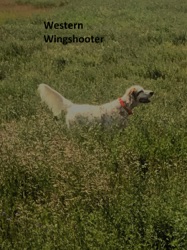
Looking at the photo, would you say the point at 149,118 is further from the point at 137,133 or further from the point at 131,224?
the point at 131,224

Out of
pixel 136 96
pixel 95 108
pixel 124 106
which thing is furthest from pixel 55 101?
pixel 136 96

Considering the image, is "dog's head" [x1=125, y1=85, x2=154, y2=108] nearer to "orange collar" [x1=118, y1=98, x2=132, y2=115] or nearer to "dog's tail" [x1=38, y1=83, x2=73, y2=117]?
"orange collar" [x1=118, y1=98, x2=132, y2=115]

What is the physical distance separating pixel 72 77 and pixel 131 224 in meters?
7.25

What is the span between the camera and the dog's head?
7199 mm

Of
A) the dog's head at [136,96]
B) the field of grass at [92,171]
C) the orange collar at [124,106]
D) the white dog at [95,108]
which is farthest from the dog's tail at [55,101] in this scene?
the dog's head at [136,96]

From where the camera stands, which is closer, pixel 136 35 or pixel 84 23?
pixel 136 35

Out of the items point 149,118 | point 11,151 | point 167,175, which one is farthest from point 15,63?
point 167,175

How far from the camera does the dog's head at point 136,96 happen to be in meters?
7.20

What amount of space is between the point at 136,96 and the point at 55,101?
4.41 ft

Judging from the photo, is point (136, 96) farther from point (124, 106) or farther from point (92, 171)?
point (92, 171)

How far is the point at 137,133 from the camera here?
18.6ft

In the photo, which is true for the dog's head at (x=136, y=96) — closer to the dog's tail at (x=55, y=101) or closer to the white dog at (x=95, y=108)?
the white dog at (x=95, y=108)

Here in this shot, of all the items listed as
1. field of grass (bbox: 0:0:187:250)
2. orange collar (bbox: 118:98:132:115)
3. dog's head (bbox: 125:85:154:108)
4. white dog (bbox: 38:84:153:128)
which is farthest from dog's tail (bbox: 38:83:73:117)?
dog's head (bbox: 125:85:154:108)

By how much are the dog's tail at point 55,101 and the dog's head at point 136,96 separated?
0.97m
